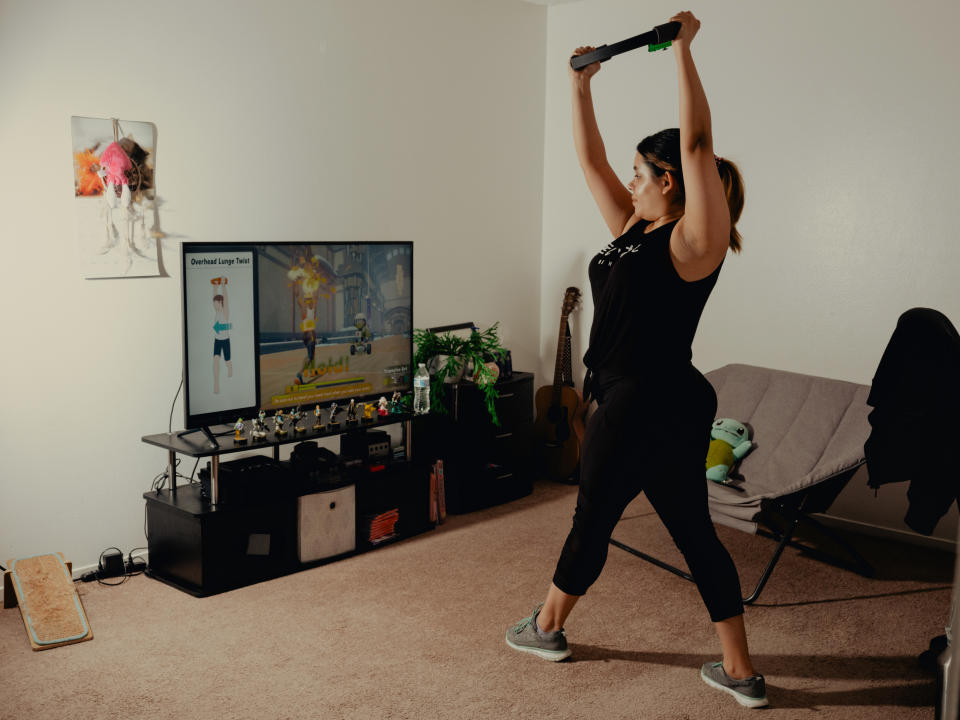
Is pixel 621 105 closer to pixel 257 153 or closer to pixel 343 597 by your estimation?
pixel 257 153

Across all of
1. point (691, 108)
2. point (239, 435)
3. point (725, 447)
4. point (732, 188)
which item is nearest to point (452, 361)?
point (239, 435)

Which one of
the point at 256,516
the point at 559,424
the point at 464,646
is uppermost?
the point at 559,424

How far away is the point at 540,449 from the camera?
4793 mm

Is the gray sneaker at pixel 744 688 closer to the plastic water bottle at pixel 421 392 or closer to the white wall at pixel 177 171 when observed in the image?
the plastic water bottle at pixel 421 392

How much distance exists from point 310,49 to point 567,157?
1.70 meters

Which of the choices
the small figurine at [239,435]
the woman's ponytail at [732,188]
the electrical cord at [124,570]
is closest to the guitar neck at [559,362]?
the small figurine at [239,435]

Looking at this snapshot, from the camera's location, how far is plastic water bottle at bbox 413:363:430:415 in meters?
3.96

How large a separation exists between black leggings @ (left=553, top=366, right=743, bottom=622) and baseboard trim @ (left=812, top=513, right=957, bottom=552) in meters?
1.83

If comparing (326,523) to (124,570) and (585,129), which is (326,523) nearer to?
(124,570)

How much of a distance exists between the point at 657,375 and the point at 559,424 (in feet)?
7.91

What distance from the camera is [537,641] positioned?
2.67 m

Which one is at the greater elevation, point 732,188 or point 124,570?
point 732,188

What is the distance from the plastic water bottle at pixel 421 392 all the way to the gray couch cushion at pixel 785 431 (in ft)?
4.20

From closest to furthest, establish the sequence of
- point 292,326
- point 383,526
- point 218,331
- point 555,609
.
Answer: point 555,609
point 218,331
point 292,326
point 383,526
